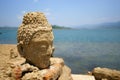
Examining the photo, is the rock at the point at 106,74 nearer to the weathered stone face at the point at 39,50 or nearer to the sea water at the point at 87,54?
the sea water at the point at 87,54

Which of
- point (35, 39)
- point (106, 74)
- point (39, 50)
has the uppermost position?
point (35, 39)

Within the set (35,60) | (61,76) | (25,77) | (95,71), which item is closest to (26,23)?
(35,60)

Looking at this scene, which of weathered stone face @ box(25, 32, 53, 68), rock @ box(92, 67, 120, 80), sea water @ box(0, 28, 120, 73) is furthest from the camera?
sea water @ box(0, 28, 120, 73)

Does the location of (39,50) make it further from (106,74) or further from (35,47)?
(106,74)

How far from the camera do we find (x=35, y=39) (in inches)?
162

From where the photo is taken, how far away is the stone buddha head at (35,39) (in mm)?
4109

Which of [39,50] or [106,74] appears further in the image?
[106,74]

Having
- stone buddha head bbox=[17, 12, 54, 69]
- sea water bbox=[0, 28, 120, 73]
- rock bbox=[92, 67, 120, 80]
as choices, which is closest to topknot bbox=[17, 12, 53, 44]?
stone buddha head bbox=[17, 12, 54, 69]

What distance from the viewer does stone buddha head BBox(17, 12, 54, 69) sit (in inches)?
162

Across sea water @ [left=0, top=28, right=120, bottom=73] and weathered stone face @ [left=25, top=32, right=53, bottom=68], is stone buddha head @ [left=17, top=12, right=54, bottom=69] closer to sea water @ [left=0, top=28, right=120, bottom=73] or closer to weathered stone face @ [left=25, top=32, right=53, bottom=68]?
weathered stone face @ [left=25, top=32, right=53, bottom=68]

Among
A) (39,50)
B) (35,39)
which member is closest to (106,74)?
(39,50)

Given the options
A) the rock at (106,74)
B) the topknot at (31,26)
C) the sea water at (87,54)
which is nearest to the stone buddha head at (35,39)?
the topknot at (31,26)

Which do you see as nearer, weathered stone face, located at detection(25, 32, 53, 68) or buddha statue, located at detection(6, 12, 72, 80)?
buddha statue, located at detection(6, 12, 72, 80)

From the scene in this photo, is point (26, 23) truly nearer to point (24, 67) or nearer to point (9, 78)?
point (24, 67)
